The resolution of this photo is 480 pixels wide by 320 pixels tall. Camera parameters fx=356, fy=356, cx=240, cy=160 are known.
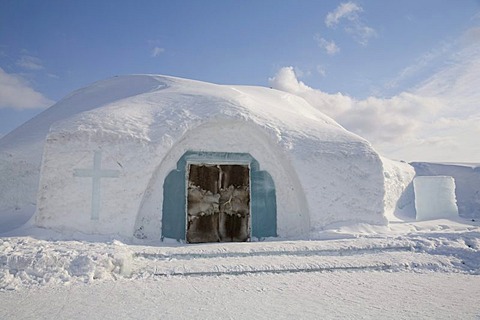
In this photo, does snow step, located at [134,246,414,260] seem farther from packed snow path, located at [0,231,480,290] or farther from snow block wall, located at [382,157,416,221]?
snow block wall, located at [382,157,416,221]

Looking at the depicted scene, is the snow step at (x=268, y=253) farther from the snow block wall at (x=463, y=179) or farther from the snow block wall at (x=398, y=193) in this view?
the snow block wall at (x=463, y=179)

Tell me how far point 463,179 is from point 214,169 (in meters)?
18.2

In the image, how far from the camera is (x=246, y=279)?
17.0 feet

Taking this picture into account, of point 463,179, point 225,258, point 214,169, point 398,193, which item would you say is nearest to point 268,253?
point 225,258

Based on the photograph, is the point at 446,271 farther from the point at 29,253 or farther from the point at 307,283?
the point at 29,253

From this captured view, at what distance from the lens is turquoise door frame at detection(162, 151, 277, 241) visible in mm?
8352

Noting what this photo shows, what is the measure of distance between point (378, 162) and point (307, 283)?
5043mm

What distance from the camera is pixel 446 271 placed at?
5.99m

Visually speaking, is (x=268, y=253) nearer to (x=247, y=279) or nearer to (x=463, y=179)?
(x=247, y=279)

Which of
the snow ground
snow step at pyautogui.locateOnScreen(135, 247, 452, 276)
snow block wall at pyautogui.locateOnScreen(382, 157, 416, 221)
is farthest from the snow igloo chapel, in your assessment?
snow block wall at pyautogui.locateOnScreen(382, 157, 416, 221)

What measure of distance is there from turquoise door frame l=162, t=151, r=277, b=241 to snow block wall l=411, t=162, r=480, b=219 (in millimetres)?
13732

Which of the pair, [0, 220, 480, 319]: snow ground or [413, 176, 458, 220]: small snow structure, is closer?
[0, 220, 480, 319]: snow ground

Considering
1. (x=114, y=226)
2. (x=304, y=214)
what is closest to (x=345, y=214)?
(x=304, y=214)

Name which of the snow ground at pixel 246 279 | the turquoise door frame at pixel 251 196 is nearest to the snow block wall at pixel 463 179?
the snow ground at pixel 246 279
